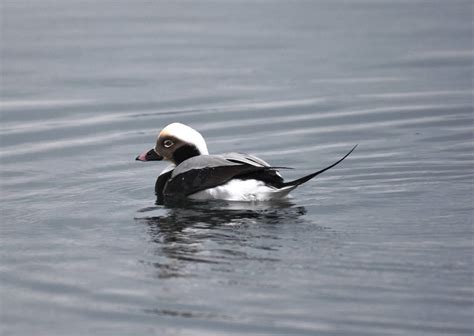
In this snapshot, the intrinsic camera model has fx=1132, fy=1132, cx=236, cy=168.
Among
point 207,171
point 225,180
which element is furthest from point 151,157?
point 225,180

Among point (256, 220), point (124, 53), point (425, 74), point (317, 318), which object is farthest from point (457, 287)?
point (124, 53)

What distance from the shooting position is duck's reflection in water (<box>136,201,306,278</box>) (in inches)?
275

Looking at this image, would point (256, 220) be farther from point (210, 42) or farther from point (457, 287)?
point (210, 42)

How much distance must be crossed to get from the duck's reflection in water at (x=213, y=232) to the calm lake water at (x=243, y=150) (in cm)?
2

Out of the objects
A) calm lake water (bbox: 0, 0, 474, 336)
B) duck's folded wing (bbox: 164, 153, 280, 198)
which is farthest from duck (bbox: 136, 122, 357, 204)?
calm lake water (bbox: 0, 0, 474, 336)

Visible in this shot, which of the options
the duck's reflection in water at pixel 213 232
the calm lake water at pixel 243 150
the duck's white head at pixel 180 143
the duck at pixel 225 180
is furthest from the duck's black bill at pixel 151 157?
the duck's reflection in water at pixel 213 232

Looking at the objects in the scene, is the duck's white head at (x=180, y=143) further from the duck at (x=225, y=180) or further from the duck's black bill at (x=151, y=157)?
the duck at (x=225, y=180)

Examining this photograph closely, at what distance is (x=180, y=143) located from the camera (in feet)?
31.2

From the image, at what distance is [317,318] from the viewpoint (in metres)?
5.93

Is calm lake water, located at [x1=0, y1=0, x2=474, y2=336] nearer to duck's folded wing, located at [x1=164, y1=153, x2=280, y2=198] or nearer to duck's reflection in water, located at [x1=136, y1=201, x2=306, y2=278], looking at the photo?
duck's reflection in water, located at [x1=136, y1=201, x2=306, y2=278]

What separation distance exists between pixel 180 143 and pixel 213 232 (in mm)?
1892

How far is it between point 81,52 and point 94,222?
7.43 meters

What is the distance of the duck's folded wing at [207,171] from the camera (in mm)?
8672

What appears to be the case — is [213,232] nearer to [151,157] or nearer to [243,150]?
[151,157]
